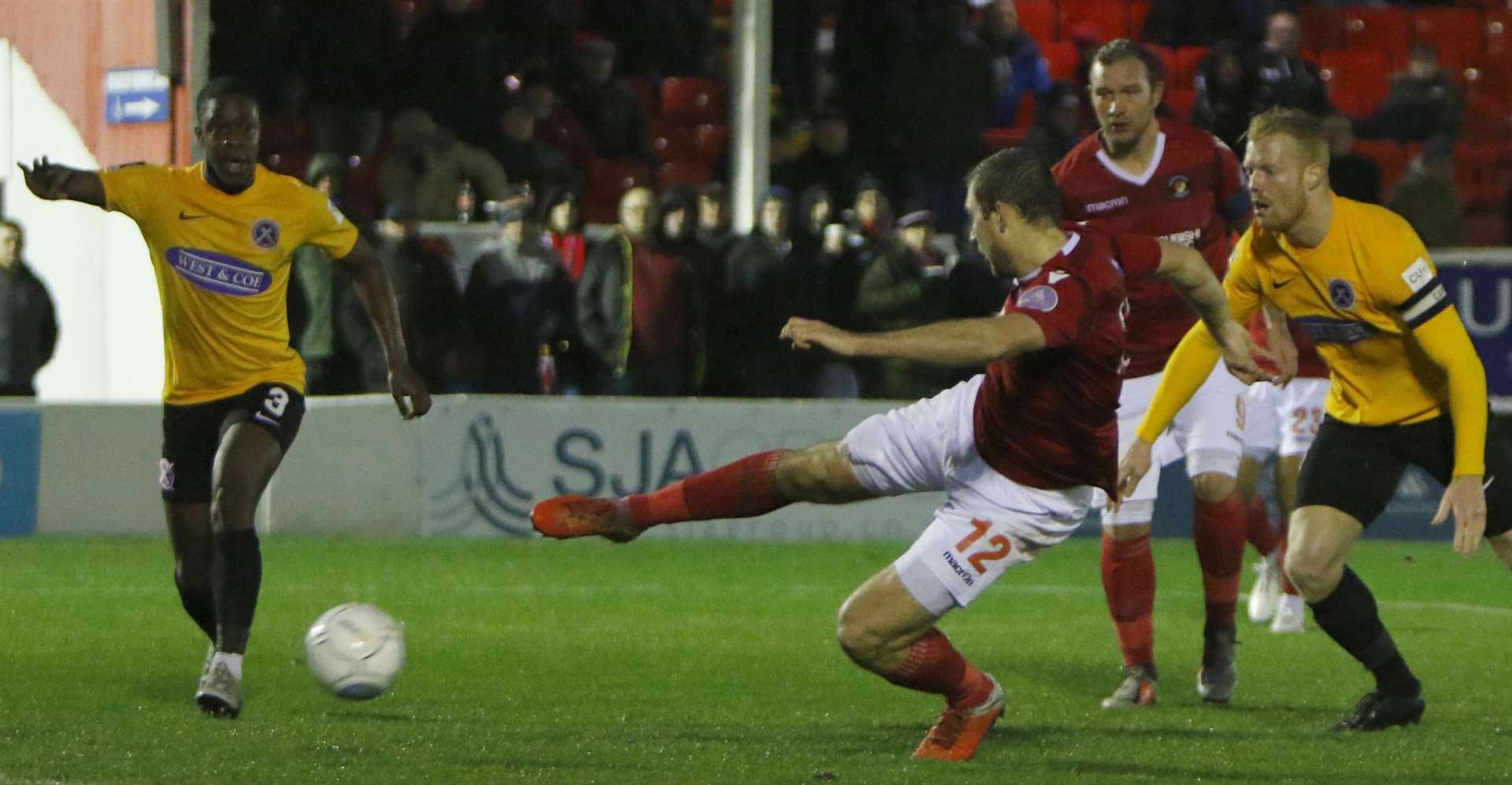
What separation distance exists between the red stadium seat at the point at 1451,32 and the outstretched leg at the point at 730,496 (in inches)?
612

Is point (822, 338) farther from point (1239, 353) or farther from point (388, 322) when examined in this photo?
point (388, 322)

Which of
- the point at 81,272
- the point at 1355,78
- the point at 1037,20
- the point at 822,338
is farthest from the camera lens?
the point at 1355,78

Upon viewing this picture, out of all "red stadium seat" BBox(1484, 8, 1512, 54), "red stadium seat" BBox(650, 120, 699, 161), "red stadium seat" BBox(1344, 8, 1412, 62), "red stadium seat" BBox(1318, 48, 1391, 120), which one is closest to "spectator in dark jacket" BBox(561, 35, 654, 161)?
"red stadium seat" BBox(650, 120, 699, 161)

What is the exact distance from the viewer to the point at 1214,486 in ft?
25.8

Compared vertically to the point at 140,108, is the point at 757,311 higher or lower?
lower

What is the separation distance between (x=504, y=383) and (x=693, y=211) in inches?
59.4

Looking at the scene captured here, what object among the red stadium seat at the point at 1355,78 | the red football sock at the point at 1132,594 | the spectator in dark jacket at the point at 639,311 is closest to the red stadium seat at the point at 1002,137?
the spectator in dark jacket at the point at 639,311

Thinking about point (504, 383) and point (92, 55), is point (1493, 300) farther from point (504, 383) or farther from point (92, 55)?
point (92, 55)

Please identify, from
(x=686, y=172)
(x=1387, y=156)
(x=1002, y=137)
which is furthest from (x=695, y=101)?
(x=1387, y=156)

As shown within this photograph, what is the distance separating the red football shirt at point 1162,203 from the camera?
25.2ft

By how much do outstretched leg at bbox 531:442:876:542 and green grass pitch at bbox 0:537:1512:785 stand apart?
0.61 meters

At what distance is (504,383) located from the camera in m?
14.1

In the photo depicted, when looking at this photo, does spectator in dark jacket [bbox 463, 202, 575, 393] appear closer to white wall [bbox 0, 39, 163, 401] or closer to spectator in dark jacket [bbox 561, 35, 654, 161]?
spectator in dark jacket [bbox 561, 35, 654, 161]

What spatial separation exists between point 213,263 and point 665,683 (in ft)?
Result: 6.60
